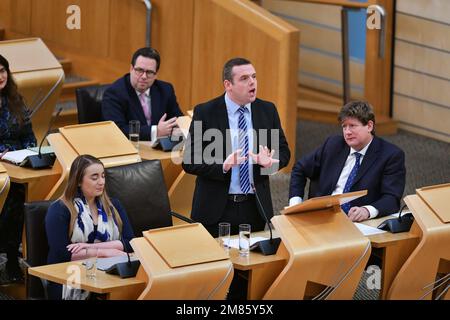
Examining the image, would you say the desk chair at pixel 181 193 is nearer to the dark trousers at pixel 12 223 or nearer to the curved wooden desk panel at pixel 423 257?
the dark trousers at pixel 12 223

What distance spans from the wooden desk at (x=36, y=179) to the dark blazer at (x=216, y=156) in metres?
0.99

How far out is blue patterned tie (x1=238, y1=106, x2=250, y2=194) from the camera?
614cm

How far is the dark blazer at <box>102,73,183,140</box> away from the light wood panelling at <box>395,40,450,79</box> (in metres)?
3.07

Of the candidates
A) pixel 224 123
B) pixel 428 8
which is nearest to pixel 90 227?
pixel 224 123

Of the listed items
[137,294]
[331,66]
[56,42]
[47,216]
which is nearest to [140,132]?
[47,216]

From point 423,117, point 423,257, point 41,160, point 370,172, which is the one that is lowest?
point 423,117

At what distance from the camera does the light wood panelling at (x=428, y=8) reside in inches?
389

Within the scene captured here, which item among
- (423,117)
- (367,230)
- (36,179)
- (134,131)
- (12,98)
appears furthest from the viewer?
(423,117)

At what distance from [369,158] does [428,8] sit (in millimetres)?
4001

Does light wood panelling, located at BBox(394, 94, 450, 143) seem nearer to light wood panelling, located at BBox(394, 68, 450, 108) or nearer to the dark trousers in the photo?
light wood panelling, located at BBox(394, 68, 450, 108)

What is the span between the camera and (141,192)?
257 inches

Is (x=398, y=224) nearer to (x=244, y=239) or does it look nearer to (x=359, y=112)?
(x=359, y=112)

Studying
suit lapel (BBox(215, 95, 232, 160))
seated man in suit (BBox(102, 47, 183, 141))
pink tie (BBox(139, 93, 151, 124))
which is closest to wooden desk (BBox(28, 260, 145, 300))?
suit lapel (BBox(215, 95, 232, 160))
